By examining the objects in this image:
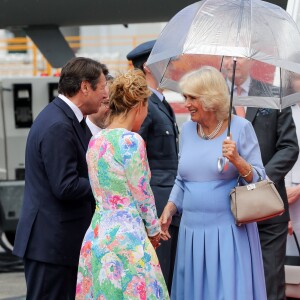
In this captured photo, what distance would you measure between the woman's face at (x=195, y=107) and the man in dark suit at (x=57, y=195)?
1.65 ft

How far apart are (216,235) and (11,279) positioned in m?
4.73

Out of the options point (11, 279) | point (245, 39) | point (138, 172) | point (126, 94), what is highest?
point (245, 39)

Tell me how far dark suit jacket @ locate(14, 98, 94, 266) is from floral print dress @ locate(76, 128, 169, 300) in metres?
0.30

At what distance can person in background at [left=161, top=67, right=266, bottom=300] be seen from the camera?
4.31 metres

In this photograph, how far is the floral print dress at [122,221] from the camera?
3.93m

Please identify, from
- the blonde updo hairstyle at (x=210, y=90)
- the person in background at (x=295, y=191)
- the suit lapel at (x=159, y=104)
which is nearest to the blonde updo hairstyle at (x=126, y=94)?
the blonde updo hairstyle at (x=210, y=90)

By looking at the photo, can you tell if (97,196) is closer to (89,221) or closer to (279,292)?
(89,221)

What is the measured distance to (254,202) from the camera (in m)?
4.27

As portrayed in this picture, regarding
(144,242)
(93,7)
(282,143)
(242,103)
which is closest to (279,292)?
(282,143)

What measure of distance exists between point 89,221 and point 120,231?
59 cm

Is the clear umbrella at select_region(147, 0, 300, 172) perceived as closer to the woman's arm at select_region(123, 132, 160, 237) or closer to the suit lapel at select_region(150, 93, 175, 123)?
the woman's arm at select_region(123, 132, 160, 237)

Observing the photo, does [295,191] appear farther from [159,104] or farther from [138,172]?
[138,172]

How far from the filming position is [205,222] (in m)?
4.39

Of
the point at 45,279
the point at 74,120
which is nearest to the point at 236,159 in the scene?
the point at 74,120
